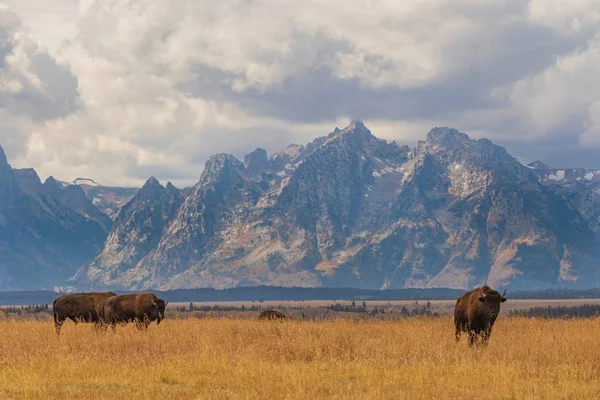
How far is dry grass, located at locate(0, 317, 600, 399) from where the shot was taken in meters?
21.8

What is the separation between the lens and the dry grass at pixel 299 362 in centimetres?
2177

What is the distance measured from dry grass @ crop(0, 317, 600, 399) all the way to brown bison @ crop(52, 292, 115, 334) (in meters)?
2.22

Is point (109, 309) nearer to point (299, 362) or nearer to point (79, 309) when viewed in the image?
point (79, 309)

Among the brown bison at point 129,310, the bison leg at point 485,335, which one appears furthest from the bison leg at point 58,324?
the bison leg at point 485,335

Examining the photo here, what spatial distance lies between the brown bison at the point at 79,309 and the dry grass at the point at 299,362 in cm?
222

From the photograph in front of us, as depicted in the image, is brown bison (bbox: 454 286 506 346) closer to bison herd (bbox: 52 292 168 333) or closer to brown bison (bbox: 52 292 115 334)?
bison herd (bbox: 52 292 168 333)

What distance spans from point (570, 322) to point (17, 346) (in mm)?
27974

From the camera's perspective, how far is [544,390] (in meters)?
22.1

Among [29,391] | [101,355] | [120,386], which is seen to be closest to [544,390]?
[120,386]

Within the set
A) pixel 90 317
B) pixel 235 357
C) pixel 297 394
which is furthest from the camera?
pixel 90 317

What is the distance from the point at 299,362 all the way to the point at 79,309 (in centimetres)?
1872

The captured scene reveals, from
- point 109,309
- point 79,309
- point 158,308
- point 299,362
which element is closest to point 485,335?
point 299,362

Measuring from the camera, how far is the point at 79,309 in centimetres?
4250

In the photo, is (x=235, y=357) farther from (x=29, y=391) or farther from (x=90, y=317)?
(x=90, y=317)
